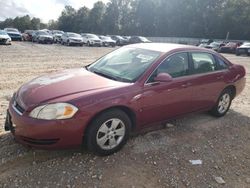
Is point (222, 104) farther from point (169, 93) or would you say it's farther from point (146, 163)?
point (146, 163)

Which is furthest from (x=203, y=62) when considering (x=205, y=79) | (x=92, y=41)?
(x=92, y=41)

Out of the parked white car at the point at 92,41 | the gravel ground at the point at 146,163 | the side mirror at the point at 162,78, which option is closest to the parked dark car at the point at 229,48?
the parked white car at the point at 92,41

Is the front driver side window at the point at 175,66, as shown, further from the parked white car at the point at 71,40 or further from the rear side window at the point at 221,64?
the parked white car at the point at 71,40

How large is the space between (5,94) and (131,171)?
165 inches

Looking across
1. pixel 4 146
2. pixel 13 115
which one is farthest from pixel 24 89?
pixel 4 146

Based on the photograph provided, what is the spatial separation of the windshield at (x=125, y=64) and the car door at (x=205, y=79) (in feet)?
2.92

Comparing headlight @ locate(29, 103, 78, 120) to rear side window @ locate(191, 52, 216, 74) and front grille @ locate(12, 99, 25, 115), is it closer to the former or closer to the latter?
front grille @ locate(12, 99, 25, 115)

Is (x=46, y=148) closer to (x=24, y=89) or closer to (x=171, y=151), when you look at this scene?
(x=24, y=89)

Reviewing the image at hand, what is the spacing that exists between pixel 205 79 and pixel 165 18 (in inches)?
2207

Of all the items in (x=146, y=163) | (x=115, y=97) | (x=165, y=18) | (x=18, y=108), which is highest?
(x=165, y=18)

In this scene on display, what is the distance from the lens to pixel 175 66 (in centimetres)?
438

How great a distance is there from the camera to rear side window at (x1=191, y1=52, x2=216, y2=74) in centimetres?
471

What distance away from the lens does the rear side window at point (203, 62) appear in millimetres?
4715

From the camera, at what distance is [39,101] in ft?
10.8
